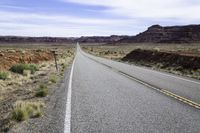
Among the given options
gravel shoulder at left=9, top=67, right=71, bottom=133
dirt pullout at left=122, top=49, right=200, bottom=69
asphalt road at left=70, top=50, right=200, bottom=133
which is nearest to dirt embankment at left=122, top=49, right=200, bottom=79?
dirt pullout at left=122, top=49, right=200, bottom=69

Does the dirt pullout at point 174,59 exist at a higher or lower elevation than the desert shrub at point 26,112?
lower

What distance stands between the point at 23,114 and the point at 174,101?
4.89 m

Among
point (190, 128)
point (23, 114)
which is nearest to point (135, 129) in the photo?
point (190, 128)

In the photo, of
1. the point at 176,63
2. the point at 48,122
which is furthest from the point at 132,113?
the point at 176,63

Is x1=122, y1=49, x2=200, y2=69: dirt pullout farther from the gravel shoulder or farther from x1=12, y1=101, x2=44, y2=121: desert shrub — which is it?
x1=12, y1=101, x2=44, y2=121: desert shrub

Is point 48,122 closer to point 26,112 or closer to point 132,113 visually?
point 26,112

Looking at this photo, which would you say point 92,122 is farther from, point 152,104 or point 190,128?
point 152,104

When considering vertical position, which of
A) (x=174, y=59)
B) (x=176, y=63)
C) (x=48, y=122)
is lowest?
(x=176, y=63)

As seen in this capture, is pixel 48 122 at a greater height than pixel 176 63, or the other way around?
pixel 48 122

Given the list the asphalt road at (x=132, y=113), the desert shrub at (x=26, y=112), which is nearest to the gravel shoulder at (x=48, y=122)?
the desert shrub at (x=26, y=112)

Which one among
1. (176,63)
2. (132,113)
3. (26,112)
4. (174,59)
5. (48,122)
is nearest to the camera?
(48,122)

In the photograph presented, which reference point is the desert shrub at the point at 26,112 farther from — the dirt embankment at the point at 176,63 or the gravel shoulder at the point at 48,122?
the dirt embankment at the point at 176,63

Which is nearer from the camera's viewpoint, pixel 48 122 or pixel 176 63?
pixel 48 122

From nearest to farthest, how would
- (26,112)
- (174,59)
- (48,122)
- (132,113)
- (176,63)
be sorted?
(48,122) < (26,112) < (132,113) < (176,63) < (174,59)
